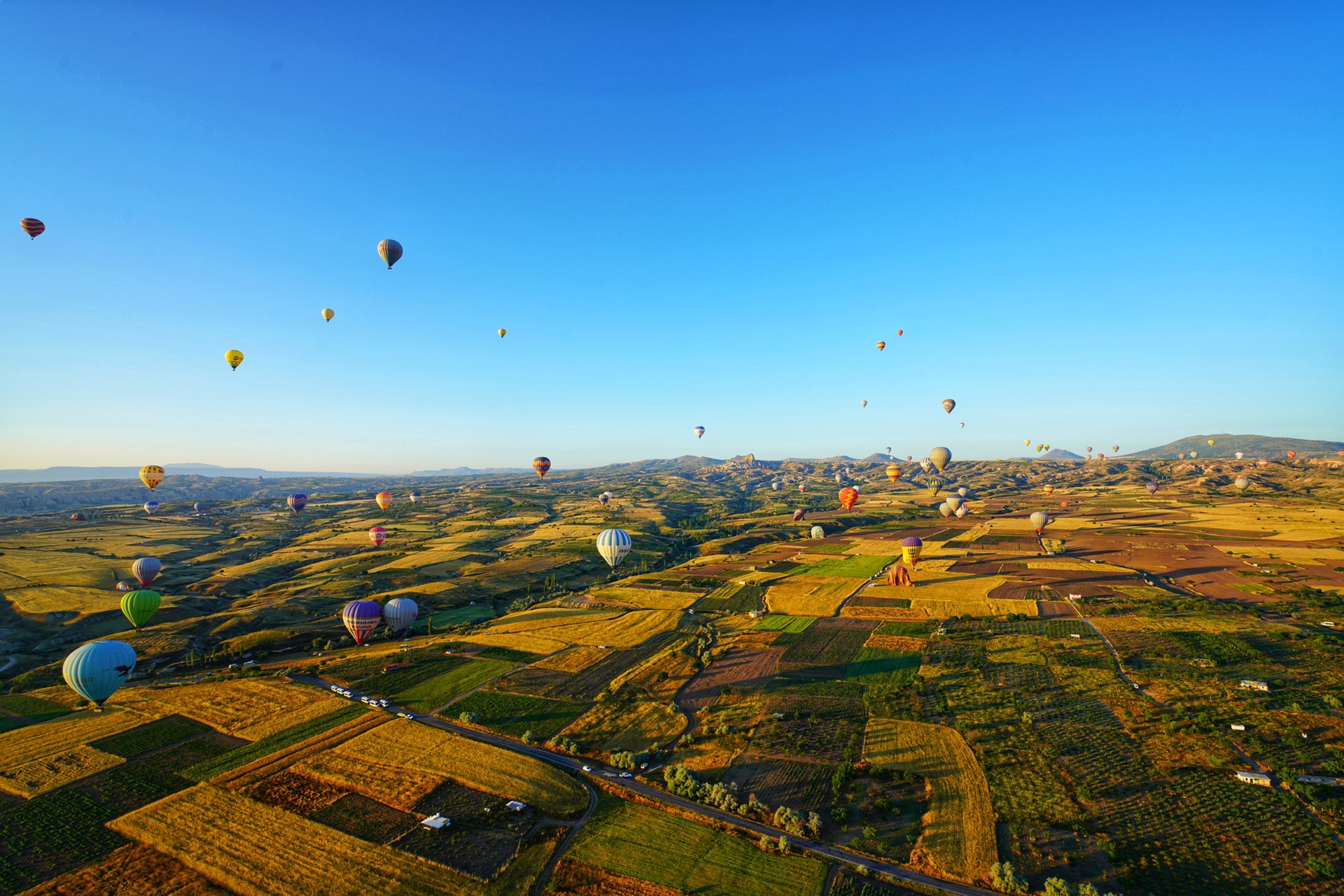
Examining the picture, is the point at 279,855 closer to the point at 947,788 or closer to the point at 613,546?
the point at 947,788

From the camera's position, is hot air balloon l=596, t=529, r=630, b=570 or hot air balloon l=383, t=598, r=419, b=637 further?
hot air balloon l=596, t=529, r=630, b=570

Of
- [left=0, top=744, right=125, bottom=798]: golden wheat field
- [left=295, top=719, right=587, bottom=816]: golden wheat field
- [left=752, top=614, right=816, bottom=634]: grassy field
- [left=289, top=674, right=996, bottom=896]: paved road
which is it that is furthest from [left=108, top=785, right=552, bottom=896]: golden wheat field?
[left=752, top=614, right=816, bottom=634]: grassy field

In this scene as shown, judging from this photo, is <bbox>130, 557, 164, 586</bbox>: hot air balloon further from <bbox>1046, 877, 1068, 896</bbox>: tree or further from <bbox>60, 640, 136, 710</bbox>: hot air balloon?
<bbox>1046, 877, 1068, 896</bbox>: tree

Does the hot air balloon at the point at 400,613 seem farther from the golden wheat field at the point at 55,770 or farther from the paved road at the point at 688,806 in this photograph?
the golden wheat field at the point at 55,770

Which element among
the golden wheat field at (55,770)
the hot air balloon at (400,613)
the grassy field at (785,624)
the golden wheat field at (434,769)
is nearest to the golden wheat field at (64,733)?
the golden wheat field at (55,770)

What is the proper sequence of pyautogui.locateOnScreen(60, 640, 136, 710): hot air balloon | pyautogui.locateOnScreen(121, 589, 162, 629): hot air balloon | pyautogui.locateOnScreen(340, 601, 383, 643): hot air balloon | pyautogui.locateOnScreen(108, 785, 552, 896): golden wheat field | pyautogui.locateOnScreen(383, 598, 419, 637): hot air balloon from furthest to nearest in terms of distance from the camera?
pyautogui.locateOnScreen(383, 598, 419, 637): hot air balloon, pyautogui.locateOnScreen(340, 601, 383, 643): hot air balloon, pyautogui.locateOnScreen(121, 589, 162, 629): hot air balloon, pyautogui.locateOnScreen(60, 640, 136, 710): hot air balloon, pyautogui.locateOnScreen(108, 785, 552, 896): golden wheat field

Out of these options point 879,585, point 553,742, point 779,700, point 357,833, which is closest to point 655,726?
point 553,742

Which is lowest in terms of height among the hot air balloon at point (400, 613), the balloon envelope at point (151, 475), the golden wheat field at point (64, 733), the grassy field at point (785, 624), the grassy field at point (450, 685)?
the grassy field at point (785, 624)
